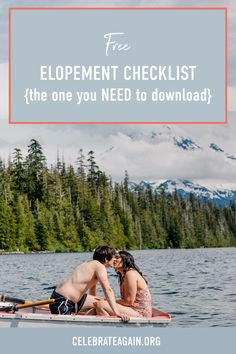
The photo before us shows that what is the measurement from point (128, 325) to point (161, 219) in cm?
12267

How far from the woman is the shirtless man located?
235 millimetres

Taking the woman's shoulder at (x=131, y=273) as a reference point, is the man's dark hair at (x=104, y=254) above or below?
above

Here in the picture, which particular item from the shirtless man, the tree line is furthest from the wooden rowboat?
the tree line

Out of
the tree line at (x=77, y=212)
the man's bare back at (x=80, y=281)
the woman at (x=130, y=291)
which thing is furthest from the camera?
the tree line at (x=77, y=212)

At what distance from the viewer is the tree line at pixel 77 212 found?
295 ft

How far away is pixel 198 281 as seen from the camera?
31906mm

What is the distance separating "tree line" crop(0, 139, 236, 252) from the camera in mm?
89812

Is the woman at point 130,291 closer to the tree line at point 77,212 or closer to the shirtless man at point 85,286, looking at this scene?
the shirtless man at point 85,286

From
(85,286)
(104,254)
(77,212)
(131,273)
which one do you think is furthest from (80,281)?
(77,212)

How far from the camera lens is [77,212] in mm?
102688

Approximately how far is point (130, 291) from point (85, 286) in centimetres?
85

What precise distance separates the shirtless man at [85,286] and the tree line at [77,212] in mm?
72395

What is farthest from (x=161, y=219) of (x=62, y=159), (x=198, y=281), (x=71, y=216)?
(x=198, y=281)

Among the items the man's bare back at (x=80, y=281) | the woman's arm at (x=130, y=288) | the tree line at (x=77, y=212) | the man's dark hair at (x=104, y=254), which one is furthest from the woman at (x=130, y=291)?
the tree line at (x=77, y=212)
